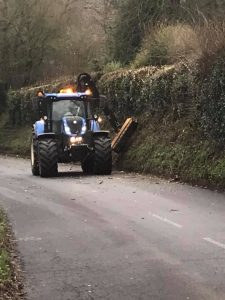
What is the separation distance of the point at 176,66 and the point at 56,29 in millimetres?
26011

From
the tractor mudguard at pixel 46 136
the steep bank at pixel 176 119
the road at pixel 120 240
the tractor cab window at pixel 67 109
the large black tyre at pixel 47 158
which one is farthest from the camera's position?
the tractor cab window at pixel 67 109

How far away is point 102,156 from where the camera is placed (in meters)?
19.1

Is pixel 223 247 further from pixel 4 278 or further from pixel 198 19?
pixel 198 19

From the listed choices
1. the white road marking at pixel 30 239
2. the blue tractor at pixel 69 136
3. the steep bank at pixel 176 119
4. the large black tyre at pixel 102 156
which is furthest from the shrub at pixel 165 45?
the white road marking at pixel 30 239

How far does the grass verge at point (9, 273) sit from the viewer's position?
6.48 meters

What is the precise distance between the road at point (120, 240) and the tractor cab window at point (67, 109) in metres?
4.86

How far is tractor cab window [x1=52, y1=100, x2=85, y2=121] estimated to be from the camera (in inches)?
802

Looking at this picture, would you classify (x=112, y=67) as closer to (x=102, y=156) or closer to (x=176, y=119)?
(x=176, y=119)

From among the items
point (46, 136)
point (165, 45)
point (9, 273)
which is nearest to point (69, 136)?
point (46, 136)

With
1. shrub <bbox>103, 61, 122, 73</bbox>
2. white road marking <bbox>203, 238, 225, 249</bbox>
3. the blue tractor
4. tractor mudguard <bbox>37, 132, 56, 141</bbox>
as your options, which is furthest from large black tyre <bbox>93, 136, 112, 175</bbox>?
white road marking <bbox>203, 238, 225, 249</bbox>

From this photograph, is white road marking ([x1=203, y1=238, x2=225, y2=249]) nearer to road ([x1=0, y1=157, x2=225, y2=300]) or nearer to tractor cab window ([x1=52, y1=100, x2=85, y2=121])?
road ([x1=0, y1=157, x2=225, y2=300])

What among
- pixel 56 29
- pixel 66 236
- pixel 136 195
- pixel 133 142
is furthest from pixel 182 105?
pixel 56 29

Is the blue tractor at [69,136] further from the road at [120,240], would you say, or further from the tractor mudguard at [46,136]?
the road at [120,240]

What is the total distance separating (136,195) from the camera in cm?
1409
